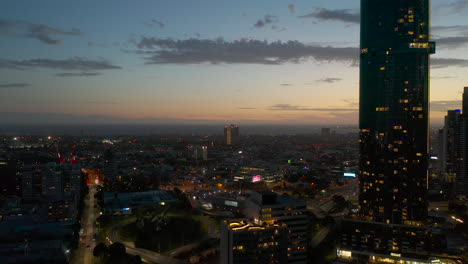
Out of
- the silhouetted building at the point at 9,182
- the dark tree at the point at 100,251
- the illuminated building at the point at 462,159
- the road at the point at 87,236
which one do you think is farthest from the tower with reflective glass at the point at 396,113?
the silhouetted building at the point at 9,182

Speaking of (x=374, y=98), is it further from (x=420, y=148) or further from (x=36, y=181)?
(x=36, y=181)

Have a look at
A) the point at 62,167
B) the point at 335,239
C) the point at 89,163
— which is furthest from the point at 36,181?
the point at 335,239

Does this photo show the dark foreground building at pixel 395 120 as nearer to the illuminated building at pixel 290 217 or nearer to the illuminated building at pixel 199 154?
the illuminated building at pixel 290 217

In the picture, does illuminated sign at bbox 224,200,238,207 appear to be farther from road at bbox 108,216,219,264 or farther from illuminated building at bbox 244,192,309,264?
illuminated building at bbox 244,192,309,264

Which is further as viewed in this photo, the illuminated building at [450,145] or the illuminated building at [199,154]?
the illuminated building at [199,154]

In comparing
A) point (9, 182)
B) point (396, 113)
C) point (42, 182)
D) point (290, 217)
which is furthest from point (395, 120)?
point (9, 182)

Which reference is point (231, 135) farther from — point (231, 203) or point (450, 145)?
point (231, 203)

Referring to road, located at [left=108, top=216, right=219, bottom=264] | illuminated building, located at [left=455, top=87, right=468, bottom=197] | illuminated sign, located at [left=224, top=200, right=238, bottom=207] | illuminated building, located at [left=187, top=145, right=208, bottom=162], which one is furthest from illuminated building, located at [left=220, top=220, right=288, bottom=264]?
illuminated building, located at [left=187, top=145, right=208, bottom=162]
